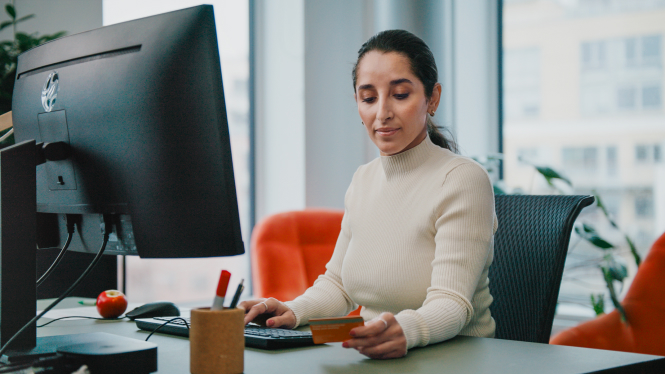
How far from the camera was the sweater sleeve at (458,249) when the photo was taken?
3.07ft

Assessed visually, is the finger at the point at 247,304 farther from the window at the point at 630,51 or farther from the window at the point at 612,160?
the window at the point at 630,51

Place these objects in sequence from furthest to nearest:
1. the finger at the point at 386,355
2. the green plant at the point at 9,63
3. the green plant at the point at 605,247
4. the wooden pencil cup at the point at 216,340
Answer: the green plant at the point at 605,247
the green plant at the point at 9,63
the finger at the point at 386,355
the wooden pencil cup at the point at 216,340

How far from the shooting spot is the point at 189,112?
74 centimetres

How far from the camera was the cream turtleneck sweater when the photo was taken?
1.01m

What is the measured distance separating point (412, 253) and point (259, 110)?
8.54 ft

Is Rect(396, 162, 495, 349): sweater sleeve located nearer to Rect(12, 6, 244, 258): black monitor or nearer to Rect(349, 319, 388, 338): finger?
Rect(349, 319, 388, 338): finger

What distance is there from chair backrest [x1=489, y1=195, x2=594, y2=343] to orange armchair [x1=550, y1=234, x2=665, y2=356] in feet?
2.05

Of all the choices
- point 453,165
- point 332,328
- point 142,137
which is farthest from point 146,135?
point 453,165

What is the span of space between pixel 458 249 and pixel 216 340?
52 centimetres

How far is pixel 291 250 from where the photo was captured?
249cm

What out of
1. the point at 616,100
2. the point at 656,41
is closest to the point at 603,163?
the point at 616,100

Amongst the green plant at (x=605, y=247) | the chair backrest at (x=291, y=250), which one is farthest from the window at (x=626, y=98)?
the chair backrest at (x=291, y=250)

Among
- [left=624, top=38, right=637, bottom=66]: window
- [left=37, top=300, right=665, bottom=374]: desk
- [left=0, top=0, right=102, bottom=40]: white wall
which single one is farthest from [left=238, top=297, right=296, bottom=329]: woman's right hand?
[left=624, top=38, right=637, bottom=66]: window

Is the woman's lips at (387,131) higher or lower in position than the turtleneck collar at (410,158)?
higher
